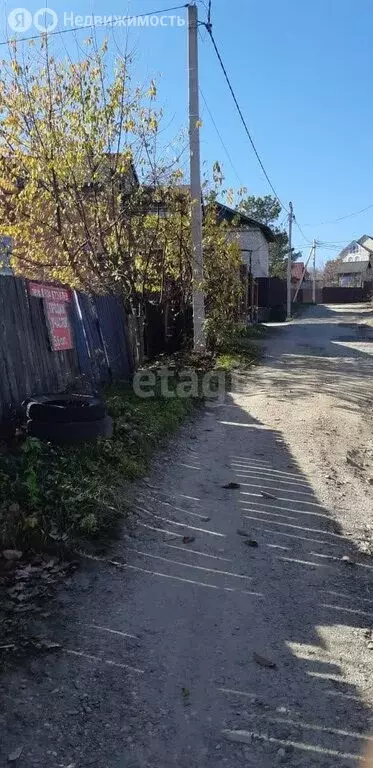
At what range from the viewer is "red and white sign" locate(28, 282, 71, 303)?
708 centimetres

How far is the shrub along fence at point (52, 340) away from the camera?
630cm

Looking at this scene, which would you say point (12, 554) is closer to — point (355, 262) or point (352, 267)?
point (352, 267)

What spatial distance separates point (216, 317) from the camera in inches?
604

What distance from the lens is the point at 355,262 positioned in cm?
9656

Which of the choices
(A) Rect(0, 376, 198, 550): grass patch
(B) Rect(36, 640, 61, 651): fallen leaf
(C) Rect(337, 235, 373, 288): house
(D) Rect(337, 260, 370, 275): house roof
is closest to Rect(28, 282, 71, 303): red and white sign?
(A) Rect(0, 376, 198, 550): grass patch

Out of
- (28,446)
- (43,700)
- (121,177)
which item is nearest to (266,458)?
(28,446)

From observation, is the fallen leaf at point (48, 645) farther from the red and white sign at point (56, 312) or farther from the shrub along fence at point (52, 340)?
the red and white sign at point (56, 312)

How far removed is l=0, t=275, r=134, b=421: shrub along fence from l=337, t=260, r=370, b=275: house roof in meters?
86.1

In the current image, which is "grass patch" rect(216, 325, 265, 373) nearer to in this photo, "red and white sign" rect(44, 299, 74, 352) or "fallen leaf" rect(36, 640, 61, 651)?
"red and white sign" rect(44, 299, 74, 352)

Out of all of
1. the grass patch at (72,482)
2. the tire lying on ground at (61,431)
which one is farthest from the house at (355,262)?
the tire lying on ground at (61,431)

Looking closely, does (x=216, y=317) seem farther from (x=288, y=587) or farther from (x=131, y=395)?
(x=288, y=587)

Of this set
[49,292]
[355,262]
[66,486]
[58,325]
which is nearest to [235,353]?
[58,325]

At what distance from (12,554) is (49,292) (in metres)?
4.26

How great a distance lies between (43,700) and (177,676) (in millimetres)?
621
